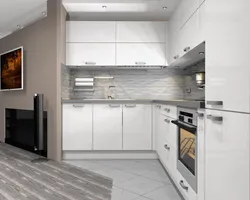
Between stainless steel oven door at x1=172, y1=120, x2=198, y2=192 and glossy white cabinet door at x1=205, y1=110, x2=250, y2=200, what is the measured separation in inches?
8.4

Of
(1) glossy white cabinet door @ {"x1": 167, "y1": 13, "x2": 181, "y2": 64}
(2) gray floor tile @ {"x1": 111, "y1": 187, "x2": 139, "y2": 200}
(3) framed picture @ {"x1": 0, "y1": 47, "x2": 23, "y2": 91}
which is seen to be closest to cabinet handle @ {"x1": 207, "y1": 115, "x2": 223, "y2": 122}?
(2) gray floor tile @ {"x1": 111, "y1": 187, "x2": 139, "y2": 200}

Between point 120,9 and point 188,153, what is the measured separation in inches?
95.3

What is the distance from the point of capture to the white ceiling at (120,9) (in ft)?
10.1

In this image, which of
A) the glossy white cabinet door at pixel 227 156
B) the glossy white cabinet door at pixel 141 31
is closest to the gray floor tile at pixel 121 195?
the glossy white cabinet door at pixel 227 156

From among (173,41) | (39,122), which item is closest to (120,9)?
(173,41)

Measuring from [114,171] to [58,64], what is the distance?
1.70 m

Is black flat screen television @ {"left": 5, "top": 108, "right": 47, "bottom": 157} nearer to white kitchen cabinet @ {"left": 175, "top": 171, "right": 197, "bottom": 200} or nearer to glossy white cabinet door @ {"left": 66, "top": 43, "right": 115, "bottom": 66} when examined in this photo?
glossy white cabinet door @ {"left": 66, "top": 43, "right": 115, "bottom": 66}

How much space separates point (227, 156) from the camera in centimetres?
113

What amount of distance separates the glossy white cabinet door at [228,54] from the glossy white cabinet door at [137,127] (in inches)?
76.3

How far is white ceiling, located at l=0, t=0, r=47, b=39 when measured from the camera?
10.3 feet

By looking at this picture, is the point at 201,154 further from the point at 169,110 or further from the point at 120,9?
the point at 120,9

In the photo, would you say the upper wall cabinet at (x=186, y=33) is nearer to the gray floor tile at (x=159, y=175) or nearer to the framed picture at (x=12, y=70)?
the gray floor tile at (x=159, y=175)

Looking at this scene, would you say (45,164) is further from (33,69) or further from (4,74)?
(4,74)

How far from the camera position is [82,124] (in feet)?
10.8
